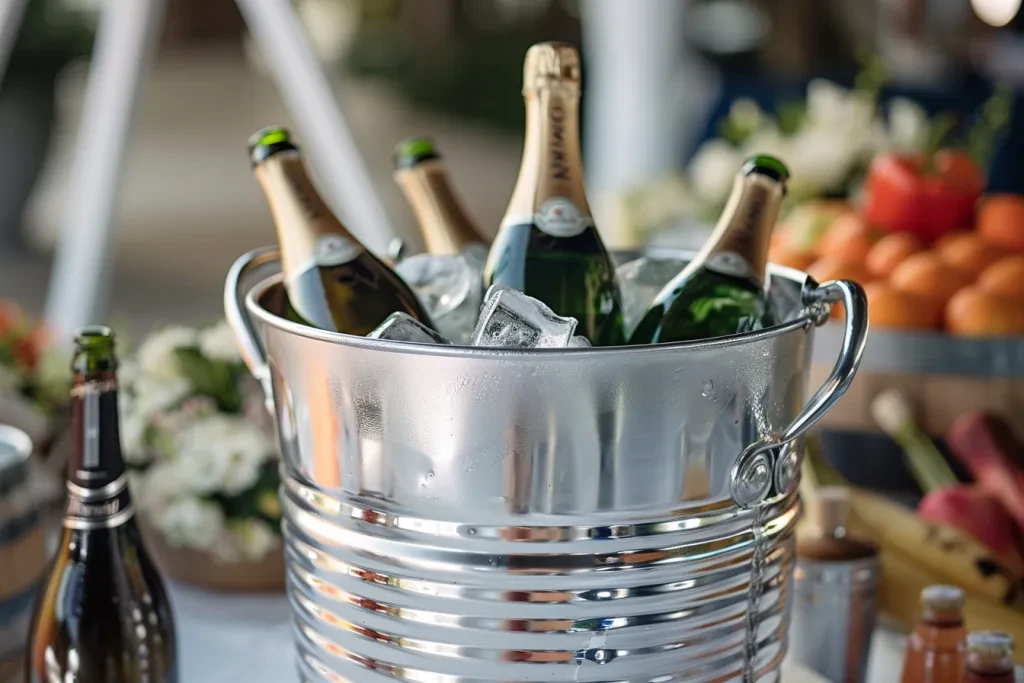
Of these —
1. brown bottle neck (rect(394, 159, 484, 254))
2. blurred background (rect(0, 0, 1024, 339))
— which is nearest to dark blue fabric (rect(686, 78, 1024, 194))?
Answer: blurred background (rect(0, 0, 1024, 339))

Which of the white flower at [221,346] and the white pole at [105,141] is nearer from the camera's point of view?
the white flower at [221,346]

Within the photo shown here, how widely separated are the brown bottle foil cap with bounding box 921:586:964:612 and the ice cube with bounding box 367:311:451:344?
416 mm

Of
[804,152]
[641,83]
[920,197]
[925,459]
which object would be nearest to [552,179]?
[925,459]

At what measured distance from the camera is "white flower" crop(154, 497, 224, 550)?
957 mm

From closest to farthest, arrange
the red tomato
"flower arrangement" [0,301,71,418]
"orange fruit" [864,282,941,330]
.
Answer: "flower arrangement" [0,301,71,418] → "orange fruit" [864,282,941,330] → the red tomato

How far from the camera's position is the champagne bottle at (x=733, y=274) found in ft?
2.53

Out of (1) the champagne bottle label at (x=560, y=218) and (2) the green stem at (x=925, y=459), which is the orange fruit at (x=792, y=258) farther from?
(1) the champagne bottle label at (x=560, y=218)

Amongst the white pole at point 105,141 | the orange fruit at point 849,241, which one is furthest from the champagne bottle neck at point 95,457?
the orange fruit at point 849,241

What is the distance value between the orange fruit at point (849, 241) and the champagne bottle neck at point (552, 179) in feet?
2.23

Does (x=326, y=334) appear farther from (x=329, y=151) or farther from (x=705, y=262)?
(x=329, y=151)

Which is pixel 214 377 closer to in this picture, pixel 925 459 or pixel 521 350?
pixel 521 350

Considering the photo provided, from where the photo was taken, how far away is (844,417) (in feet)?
3.95

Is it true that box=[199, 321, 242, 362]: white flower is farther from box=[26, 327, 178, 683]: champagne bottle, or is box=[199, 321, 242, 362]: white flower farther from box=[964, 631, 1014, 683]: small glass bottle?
box=[964, 631, 1014, 683]: small glass bottle

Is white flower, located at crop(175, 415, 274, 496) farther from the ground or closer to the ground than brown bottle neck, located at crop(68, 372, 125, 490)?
closer to the ground
